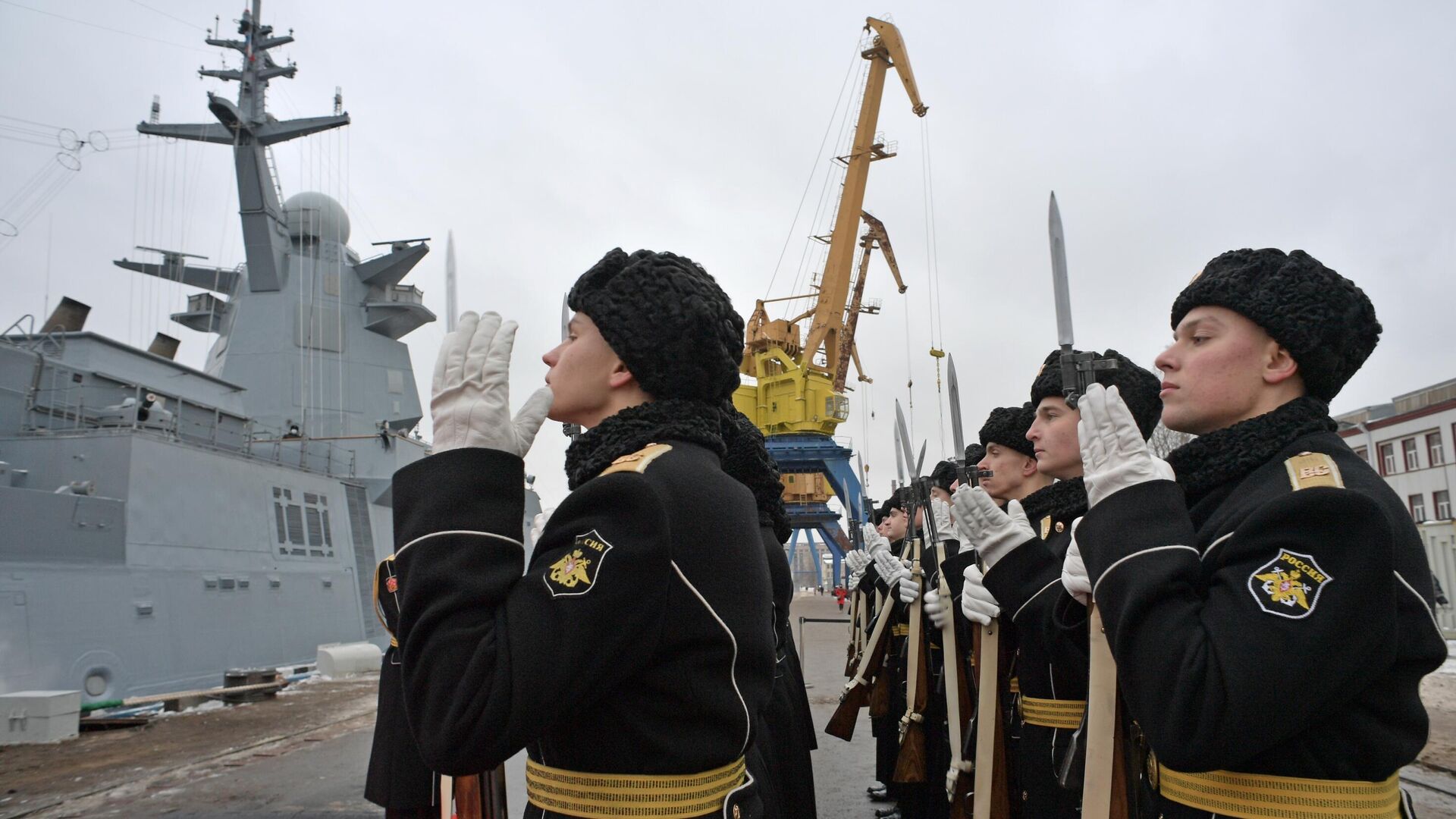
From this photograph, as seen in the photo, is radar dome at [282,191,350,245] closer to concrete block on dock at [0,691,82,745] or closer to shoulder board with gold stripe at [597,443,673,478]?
concrete block on dock at [0,691,82,745]

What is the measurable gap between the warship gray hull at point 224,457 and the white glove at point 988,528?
10032 mm

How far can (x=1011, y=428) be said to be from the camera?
4.11 m

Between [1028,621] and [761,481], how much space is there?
1.01 metres

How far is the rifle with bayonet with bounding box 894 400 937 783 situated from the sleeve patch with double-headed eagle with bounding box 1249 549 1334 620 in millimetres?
2308

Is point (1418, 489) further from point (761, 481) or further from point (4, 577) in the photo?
point (4, 577)

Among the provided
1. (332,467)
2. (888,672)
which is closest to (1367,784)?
(888,672)

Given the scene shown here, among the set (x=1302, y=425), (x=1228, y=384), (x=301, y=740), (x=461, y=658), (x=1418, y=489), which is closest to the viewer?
(x=461, y=658)

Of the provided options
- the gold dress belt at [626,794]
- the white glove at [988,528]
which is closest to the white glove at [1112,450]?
the white glove at [988,528]

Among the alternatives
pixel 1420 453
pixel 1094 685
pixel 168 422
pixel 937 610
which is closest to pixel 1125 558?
pixel 1094 685

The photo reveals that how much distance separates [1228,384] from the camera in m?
1.84

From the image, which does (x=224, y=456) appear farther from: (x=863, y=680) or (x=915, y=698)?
(x=915, y=698)

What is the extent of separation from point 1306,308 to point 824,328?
1066 inches

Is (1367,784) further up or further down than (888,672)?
further up

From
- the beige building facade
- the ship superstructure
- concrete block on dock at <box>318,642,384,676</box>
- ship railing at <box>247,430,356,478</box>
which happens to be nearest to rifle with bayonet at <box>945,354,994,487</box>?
the ship superstructure
